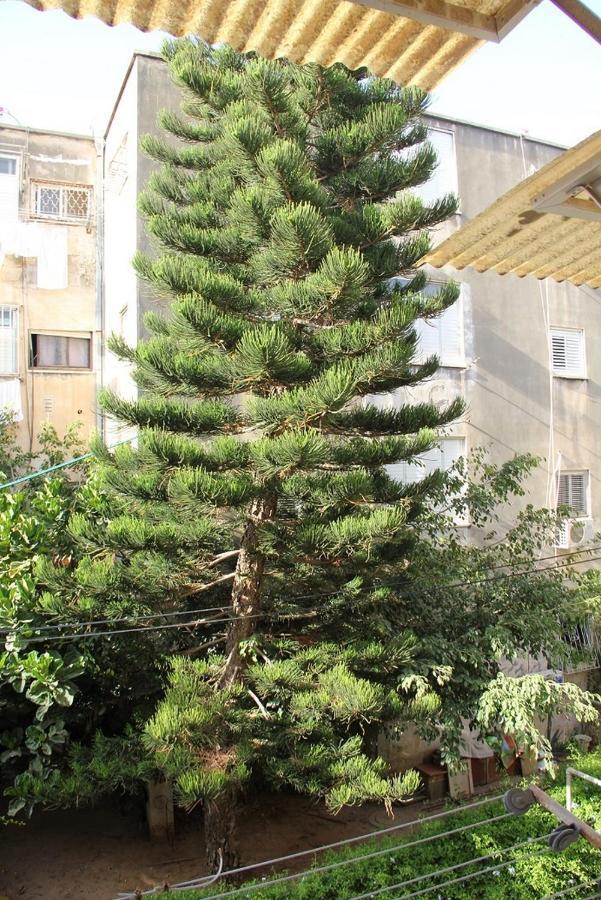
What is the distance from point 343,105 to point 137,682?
591cm

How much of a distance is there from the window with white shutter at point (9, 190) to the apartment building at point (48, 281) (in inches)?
0.5

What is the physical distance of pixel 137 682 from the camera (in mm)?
6926

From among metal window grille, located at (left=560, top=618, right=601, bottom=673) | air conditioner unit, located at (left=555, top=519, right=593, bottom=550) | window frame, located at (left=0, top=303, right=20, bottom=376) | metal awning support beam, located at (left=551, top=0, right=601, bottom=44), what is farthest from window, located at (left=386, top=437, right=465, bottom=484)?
metal awning support beam, located at (left=551, top=0, right=601, bottom=44)

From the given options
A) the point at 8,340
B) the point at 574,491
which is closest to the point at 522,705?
the point at 574,491

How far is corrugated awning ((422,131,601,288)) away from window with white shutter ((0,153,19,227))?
27.4 feet

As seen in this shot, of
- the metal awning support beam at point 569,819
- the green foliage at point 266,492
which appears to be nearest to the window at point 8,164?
the green foliage at point 266,492

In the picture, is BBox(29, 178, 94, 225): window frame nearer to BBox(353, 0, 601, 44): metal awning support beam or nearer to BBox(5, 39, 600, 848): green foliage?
BBox(5, 39, 600, 848): green foliage

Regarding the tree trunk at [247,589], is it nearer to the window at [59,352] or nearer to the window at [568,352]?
the window at [59,352]

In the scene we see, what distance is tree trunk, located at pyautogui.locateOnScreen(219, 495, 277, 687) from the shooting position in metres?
6.66

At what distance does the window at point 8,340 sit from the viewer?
10.0 meters

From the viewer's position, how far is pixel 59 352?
10359 mm

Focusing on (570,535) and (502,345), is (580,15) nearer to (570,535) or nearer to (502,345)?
(502,345)

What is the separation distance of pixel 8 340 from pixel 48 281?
1.00 meters

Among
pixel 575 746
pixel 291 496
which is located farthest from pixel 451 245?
pixel 575 746
